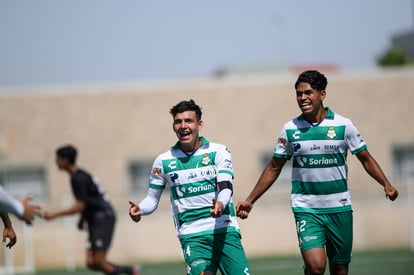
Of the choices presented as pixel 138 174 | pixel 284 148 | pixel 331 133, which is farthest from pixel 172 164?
pixel 138 174

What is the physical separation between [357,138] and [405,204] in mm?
17320

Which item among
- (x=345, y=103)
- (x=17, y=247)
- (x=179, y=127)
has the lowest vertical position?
(x=17, y=247)

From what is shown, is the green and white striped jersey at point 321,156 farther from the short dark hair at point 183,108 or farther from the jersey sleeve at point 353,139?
the short dark hair at point 183,108

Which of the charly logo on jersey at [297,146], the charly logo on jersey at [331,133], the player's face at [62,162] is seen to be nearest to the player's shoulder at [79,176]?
the player's face at [62,162]

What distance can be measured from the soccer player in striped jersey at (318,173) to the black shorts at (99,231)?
5.59 meters

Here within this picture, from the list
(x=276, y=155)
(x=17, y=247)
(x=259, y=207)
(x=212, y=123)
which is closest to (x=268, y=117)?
(x=212, y=123)

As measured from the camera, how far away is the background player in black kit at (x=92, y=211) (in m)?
14.6

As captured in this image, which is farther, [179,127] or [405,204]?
[405,204]

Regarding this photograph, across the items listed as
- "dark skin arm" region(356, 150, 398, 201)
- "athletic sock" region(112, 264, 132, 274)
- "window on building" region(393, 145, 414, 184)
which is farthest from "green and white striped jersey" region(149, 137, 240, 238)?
"window on building" region(393, 145, 414, 184)

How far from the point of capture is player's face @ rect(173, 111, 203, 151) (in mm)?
9172

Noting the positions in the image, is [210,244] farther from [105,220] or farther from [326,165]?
[105,220]

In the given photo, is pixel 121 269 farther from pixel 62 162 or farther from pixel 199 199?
pixel 199 199

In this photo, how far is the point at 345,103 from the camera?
34.2 metres

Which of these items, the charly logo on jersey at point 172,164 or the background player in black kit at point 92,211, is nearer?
the charly logo on jersey at point 172,164
